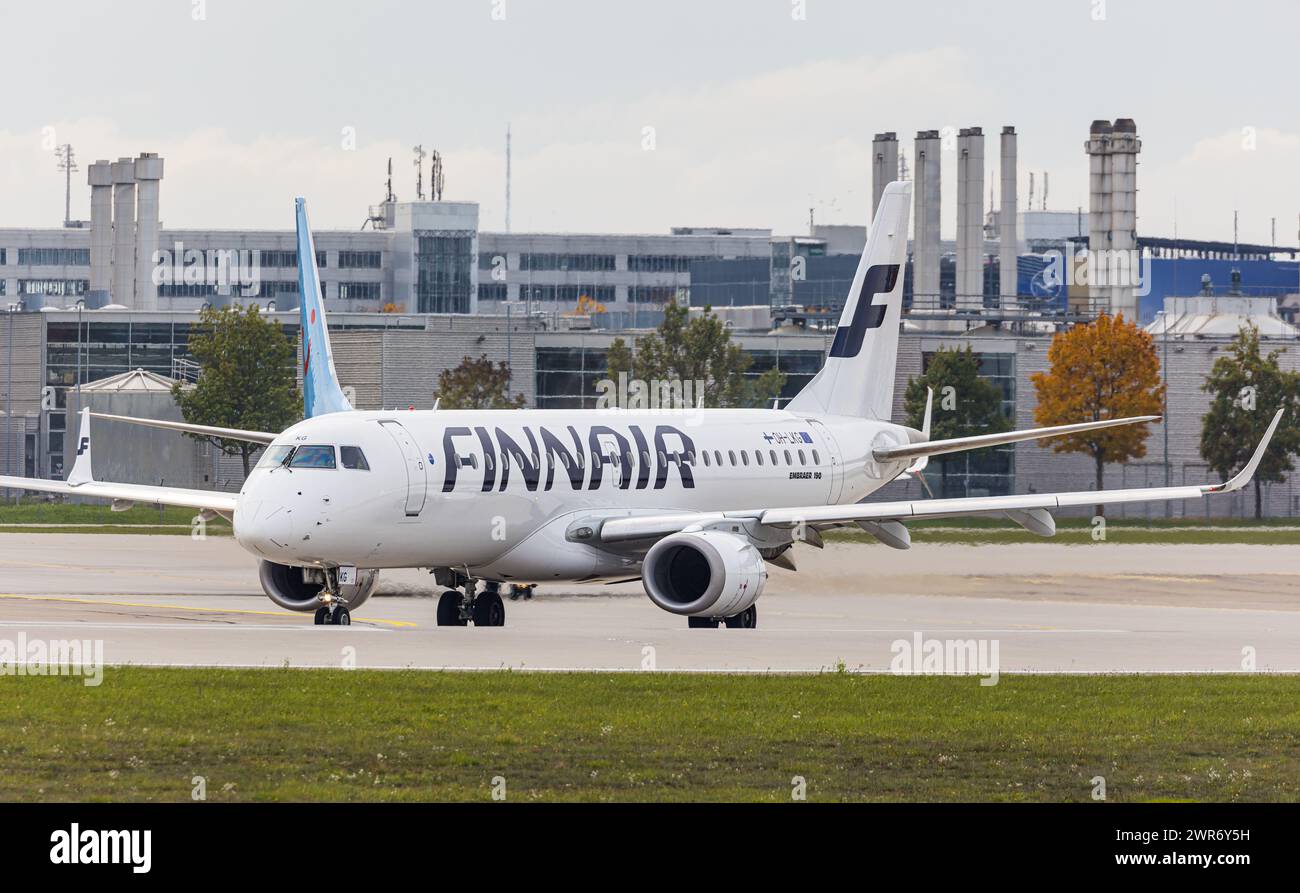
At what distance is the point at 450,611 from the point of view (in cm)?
3444

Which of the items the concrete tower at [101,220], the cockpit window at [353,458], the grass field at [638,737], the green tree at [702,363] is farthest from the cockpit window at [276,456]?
the concrete tower at [101,220]

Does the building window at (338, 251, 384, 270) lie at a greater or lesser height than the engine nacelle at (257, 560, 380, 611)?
greater

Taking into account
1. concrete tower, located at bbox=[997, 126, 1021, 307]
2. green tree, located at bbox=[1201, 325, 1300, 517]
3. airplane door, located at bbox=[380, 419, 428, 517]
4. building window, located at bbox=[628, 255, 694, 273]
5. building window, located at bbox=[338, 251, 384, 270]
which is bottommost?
airplane door, located at bbox=[380, 419, 428, 517]

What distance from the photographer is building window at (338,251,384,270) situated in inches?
7067

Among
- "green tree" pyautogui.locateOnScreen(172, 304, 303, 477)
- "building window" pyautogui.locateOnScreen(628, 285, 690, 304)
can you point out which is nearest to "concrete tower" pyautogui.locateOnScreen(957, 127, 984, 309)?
"green tree" pyautogui.locateOnScreen(172, 304, 303, 477)

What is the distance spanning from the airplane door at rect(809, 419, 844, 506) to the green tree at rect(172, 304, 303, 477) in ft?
129

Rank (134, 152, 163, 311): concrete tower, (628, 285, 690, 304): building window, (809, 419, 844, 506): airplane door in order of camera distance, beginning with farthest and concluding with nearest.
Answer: (628, 285, 690, 304): building window
(134, 152, 163, 311): concrete tower
(809, 419, 844, 506): airplane door

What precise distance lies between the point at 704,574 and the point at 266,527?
7.48 metres

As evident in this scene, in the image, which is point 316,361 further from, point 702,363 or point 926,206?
point 926,206

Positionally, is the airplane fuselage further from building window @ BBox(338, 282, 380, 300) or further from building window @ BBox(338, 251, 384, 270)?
building window @ BBox(338, 251, 384, 270)

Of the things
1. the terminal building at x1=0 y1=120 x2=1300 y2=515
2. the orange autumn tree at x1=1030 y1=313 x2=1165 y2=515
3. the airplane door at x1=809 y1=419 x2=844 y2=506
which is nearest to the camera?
the airplane door at x1=809 y1=419 x2=844 y2=506

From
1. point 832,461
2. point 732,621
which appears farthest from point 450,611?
point 832,461

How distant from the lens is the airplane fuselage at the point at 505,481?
31.0 meters
